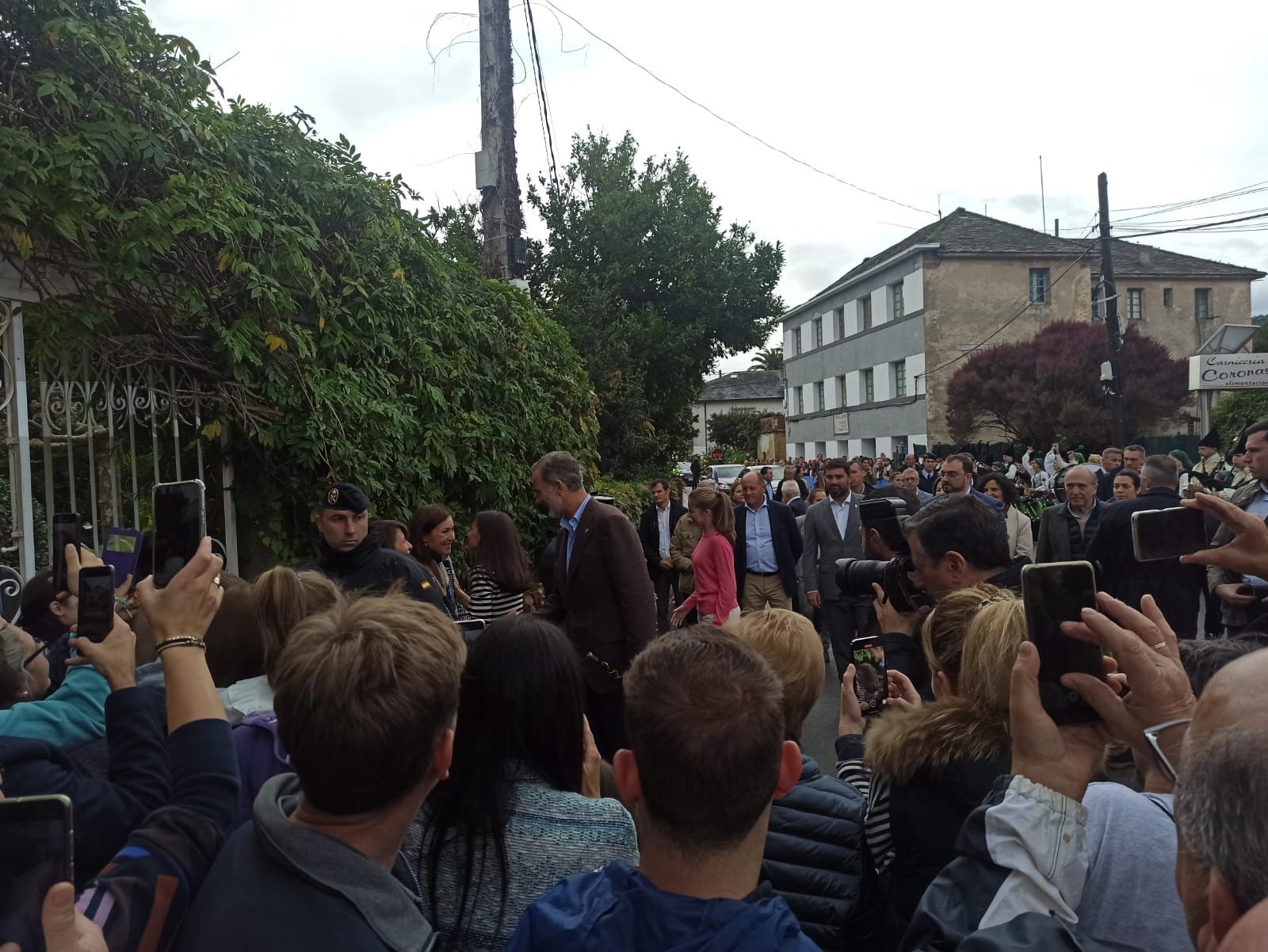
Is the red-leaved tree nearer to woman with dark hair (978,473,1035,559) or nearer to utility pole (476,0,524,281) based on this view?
woman with dark hair (978,473,1035,559)

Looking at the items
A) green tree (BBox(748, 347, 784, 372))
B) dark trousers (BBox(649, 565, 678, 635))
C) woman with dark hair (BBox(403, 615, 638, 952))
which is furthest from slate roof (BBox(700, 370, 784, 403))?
woman with dark hair (BBox(403, 615, 638, 952))

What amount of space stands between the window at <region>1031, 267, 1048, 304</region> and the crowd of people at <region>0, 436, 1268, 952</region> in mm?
37274

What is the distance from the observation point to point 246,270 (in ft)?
16.7

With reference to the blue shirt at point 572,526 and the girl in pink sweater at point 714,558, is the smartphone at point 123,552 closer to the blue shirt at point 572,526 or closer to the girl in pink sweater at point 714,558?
the blue shirt at point 572,526

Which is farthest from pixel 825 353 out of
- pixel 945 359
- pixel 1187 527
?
pixel 1187 527

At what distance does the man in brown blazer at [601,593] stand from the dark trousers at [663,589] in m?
4.87

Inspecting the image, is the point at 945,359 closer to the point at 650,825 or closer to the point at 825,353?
the point at 825,353

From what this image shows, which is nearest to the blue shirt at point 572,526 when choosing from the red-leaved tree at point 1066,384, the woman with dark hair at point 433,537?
the woman with dark hair at point 433,537

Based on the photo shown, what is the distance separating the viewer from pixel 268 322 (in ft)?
17.4

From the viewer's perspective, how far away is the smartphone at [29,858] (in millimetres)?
1100

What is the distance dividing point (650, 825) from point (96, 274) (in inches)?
170

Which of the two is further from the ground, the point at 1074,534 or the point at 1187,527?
the point at 1187,527

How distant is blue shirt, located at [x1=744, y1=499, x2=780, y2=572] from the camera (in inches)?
316

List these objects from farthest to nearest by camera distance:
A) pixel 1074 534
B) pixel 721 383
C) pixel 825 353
→ pixel 721 383
pixel 825 353
pixel 1074 534
